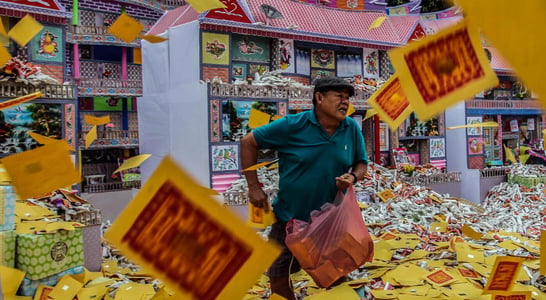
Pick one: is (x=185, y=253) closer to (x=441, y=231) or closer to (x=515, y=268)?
(x=515, y=268)

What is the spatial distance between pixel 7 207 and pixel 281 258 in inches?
105

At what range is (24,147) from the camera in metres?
9.11

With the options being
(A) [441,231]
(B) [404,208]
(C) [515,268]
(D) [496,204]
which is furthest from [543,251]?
(D) [496,204]

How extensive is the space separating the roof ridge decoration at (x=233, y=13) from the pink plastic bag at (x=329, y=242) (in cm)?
968

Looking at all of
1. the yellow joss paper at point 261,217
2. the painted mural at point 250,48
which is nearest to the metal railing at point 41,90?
the painted mural at point 250,48

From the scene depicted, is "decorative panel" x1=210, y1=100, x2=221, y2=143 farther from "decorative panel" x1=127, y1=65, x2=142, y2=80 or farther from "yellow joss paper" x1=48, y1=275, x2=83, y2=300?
"decorative panel" x1=127, y1=65, x2=142, y2=80

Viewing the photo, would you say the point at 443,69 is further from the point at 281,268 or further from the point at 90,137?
Answer: the point at 90,137

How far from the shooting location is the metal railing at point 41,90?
8211 millimetres

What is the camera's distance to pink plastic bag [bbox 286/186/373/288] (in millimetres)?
2986

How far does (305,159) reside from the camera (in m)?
3.10

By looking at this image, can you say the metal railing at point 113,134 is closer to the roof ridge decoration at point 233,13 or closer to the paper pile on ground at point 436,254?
the roof ridge decoration at point 233,13

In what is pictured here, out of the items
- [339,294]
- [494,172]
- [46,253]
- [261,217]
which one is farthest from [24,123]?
[494,172]

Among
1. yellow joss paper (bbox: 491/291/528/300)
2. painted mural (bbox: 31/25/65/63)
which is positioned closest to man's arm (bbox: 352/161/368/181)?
yellow joss paper (bbox: 491/291/528/300)

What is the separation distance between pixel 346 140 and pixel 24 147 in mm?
7838
